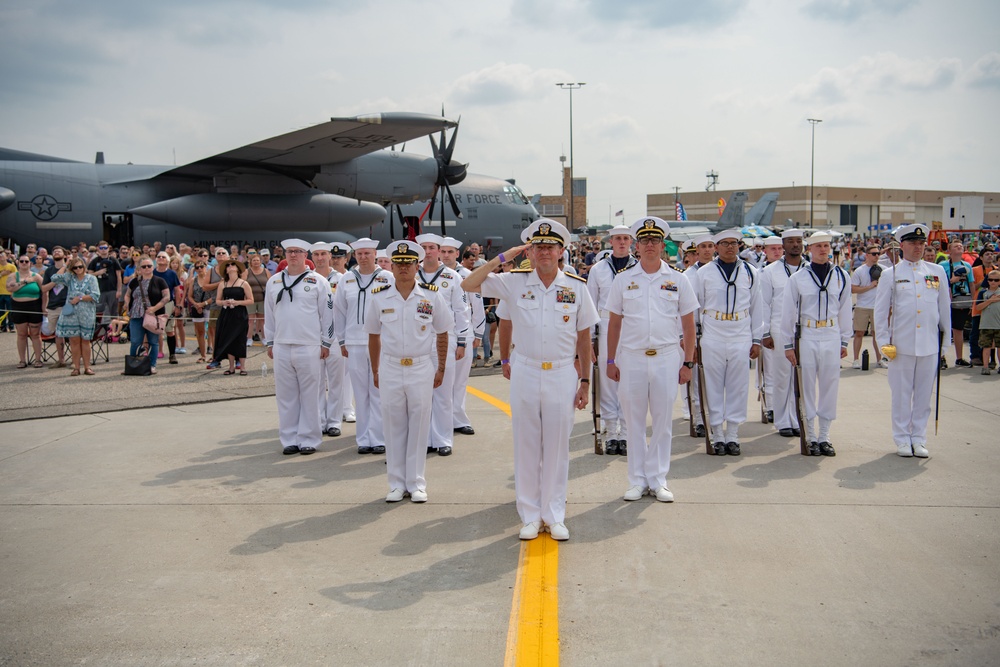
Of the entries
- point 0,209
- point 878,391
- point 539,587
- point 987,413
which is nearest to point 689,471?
point 539,587

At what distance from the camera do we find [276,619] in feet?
13.2

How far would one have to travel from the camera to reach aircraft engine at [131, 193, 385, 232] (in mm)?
20750

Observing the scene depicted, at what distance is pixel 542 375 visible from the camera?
5.14 meters

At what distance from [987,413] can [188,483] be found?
28.3ft

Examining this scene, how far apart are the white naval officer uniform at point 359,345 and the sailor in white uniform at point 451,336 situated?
51 centimetres

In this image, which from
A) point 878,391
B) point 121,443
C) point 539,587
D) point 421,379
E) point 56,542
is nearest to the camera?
point 539,587

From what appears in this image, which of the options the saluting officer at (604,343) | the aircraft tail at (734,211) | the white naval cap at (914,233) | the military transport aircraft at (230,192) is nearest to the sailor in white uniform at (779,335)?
the white naval cap at (914,233)

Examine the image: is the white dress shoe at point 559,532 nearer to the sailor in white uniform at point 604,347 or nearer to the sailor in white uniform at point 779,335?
the sailor in white uniform at point 604,347

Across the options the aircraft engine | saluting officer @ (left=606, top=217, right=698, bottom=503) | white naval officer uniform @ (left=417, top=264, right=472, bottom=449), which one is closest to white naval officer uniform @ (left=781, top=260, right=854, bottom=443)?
saluting officer @ (left=606, top=217, right=698, bottom=503)

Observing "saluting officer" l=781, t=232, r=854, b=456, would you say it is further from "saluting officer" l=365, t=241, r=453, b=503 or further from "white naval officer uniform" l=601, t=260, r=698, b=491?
"saluting officer" l=365, t=241, r=453, b=503

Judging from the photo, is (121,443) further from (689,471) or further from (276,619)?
(689,471)

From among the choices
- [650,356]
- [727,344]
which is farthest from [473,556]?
[727,344]

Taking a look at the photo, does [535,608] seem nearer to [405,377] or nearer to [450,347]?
[405,377]

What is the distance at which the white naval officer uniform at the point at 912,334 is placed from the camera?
24.0 ft
